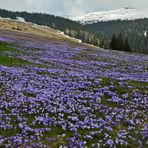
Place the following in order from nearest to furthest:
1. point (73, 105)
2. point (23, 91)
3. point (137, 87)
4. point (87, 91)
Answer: point (73, 105), point (23, 91), point (87, 91), point (137, 87)

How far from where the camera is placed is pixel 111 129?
54.3 feet

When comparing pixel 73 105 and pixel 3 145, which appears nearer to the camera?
pixel 3 145

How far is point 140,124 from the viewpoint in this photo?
59.4 feet

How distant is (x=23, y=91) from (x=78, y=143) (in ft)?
28.7

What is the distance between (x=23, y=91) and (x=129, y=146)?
964 centimetres

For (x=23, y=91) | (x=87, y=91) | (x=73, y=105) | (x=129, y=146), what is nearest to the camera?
(x=129, y=146)

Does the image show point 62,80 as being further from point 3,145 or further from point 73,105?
point 3,145

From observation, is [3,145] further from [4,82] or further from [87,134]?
[4,82]

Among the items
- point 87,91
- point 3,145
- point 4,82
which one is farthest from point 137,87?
point 3,145

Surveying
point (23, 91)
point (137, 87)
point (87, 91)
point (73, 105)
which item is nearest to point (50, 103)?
point (73, 105)

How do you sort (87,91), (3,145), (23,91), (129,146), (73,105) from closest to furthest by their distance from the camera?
(3,145) < (129,146) < (73,105) < (23,91) < (87,91)

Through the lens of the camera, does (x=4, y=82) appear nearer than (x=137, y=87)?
Yes

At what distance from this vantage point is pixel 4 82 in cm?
2416

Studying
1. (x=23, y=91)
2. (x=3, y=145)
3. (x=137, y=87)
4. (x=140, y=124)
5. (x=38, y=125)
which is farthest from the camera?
(x=137, y=87)
